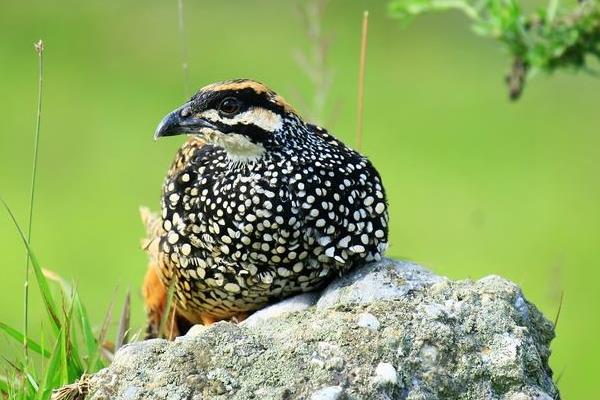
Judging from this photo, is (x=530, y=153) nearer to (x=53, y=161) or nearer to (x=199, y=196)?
(x=53, y=161)

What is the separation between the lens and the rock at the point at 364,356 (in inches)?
181

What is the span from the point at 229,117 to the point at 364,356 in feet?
4.24

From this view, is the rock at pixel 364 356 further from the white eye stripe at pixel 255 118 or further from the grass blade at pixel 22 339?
the white eye stripe at pixel 255 118

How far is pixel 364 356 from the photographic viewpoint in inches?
185

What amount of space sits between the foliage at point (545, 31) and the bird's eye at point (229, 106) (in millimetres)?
1847

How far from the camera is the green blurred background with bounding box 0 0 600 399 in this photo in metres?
13.2

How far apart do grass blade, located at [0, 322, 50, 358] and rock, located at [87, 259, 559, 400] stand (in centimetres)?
58

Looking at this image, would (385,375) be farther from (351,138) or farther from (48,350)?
(351,138)

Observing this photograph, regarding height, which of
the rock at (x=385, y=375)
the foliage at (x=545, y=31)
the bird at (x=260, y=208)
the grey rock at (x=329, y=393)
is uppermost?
the foliage at (x=545, y=31)

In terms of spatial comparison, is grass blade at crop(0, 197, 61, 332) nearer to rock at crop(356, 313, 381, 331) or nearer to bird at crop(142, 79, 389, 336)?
bird at crop(142, 79, 389, 336)

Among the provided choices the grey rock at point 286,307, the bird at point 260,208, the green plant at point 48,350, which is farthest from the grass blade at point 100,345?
the grey rock at point 286,307

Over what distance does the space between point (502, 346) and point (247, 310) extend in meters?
1.33

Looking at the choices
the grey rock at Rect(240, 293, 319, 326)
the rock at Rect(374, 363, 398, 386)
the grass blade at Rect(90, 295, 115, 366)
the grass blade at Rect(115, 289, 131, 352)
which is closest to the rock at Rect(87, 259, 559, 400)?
the rock at Rect(374, 363, 398, 386)

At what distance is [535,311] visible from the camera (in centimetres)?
528
